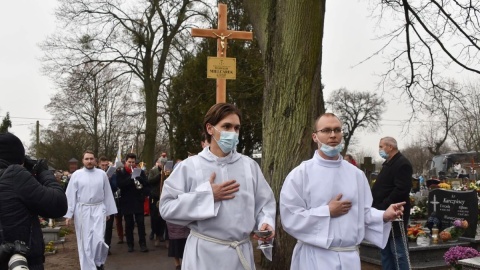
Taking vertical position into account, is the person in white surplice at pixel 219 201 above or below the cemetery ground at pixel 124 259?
above

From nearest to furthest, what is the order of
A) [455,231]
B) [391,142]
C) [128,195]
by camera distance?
[391,142] → [455,231] → [128,195]

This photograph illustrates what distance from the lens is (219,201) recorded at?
3.87 meters

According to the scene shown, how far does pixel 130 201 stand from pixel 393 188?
19.5ft

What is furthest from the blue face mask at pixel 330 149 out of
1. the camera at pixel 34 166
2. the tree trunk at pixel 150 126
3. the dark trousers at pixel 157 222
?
the tree trunk at pixel 150 126

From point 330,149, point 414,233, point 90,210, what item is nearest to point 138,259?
point 90,210

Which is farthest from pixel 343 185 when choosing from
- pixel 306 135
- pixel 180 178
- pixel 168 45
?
pixel 168 45

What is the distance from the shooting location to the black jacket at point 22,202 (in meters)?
3.94

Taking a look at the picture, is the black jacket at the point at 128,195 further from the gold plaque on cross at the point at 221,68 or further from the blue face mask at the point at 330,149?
the blue face mask at the point at 330,149

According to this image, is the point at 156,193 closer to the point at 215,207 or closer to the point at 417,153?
the point at 215,207

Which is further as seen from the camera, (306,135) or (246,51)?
(246,51)

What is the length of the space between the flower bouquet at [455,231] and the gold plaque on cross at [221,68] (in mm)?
4802

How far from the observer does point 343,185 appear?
14.0ft

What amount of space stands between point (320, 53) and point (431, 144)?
5731 cm

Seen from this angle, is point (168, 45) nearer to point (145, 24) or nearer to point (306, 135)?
point (145, 24)
